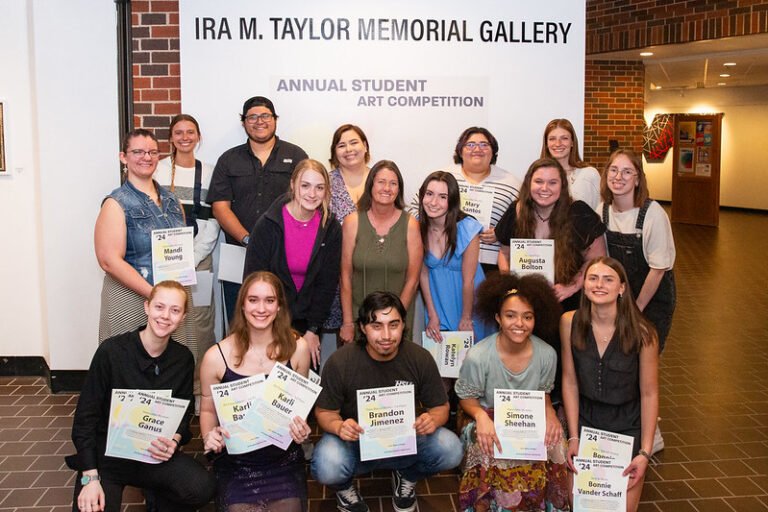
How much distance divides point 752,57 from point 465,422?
11171 millimetres

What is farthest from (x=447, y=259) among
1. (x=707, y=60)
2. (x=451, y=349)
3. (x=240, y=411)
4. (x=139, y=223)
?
(x=707, y=60)

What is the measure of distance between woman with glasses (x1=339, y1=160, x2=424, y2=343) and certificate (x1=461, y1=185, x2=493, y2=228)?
1.94ft

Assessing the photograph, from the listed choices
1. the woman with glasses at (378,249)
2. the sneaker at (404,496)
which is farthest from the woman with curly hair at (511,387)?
the woman with glasses at (378,249)

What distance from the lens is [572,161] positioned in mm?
5215

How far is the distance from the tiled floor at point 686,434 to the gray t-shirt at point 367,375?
0.61m

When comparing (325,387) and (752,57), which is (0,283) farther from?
(752,57)

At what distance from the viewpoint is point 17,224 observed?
611 centimetres

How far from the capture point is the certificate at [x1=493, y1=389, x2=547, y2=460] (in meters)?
3.75

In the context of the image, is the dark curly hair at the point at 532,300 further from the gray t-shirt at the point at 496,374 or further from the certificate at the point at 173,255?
the certificate at the point at 173,255

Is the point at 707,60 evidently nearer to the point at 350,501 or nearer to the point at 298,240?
the point at 298,240

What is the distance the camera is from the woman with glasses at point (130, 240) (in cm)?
436

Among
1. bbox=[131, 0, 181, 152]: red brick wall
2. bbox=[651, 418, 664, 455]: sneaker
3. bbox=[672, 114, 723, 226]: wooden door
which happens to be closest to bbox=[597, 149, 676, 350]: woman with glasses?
bbox=[651, 418, 664, 455]: sneaker

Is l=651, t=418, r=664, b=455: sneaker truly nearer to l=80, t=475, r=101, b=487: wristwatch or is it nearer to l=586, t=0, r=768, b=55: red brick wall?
l=80, t=475, r=101, b=487: wristwatch

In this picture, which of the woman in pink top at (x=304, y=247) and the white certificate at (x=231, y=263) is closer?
the woman in pink top at (x=304, y=247)
